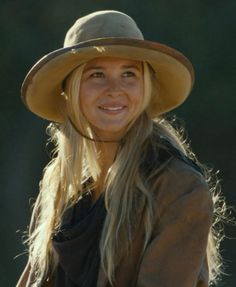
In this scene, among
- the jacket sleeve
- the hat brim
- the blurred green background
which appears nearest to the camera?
the jacket sleeve

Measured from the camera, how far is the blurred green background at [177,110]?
721cm

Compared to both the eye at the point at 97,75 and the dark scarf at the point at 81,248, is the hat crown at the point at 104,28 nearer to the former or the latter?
the eye at the point at 97,75

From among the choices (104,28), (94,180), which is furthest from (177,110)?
(104,28)

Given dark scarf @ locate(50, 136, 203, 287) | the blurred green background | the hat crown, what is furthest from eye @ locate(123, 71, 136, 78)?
the blurred green background

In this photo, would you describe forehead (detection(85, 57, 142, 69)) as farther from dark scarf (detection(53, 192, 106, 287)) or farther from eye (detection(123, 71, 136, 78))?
dark scarf (detection(53, 192, 106, 287))

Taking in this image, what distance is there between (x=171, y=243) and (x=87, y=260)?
264mm

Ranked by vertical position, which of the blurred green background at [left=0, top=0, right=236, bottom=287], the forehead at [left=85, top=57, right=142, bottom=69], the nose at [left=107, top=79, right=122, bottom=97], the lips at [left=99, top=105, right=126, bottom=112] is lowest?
the blurred green background at [left=0, top=0, right=236, bottom=287]

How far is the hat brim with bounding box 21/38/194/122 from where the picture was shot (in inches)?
122

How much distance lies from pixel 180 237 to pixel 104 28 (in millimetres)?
642

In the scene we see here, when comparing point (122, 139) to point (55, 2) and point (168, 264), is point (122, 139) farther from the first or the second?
point (55, 2)

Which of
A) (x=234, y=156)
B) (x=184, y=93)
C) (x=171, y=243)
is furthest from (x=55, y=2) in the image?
(x=171, y=243)

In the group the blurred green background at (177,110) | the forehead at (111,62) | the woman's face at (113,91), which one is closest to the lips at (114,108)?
the woman's face at (113,91)

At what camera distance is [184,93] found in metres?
3.39

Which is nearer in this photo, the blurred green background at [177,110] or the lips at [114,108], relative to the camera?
the lips at [114,108]
